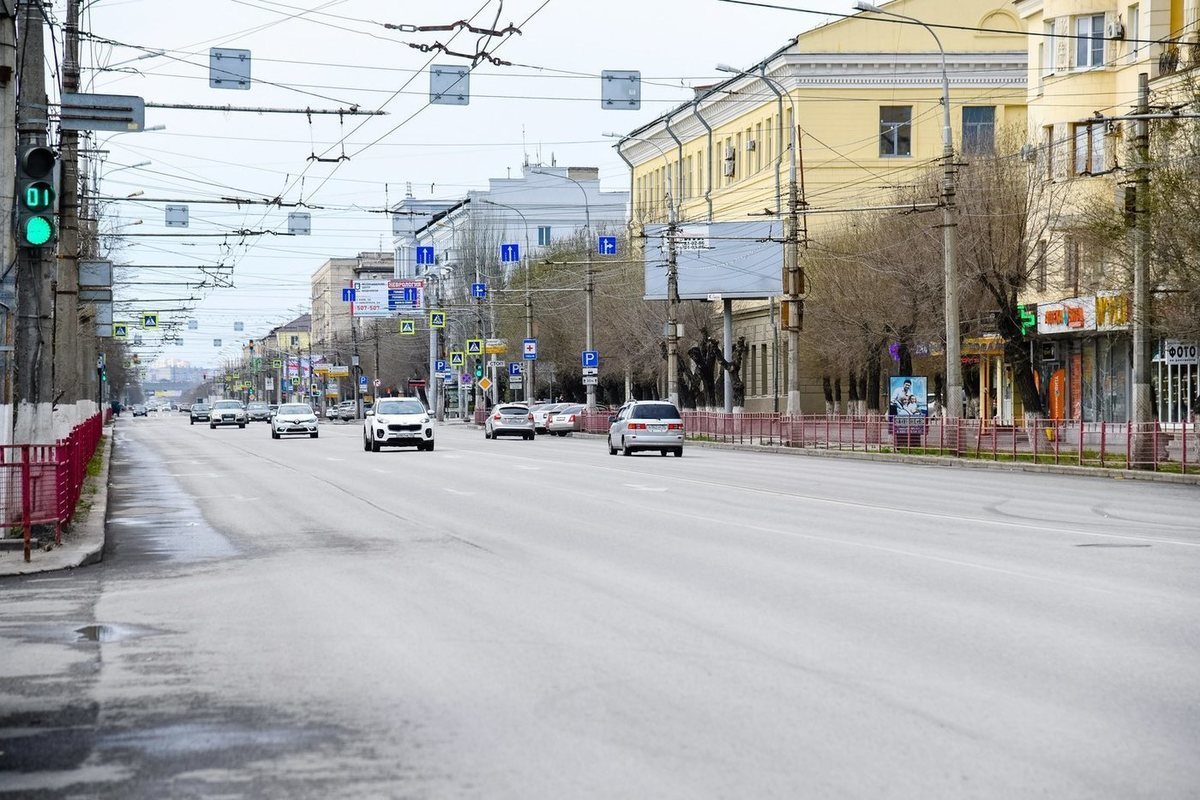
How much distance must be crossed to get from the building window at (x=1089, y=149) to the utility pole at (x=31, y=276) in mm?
34309

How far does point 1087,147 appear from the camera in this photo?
4912 cm

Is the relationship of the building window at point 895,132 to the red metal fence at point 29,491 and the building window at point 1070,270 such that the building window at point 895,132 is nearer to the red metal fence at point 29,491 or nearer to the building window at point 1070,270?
the building window at point 1070,270

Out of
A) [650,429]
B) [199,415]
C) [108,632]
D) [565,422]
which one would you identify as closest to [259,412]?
[199,415]

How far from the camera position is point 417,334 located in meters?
126

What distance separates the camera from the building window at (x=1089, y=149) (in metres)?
48.4

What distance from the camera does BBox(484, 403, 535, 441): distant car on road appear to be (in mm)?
67531

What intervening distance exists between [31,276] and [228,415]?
77251 mm

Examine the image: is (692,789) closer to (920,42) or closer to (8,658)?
(8,658)

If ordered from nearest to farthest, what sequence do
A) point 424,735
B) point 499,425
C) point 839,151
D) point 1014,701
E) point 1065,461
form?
point 424,735 → point 1014,701 → point 1065,461 → point 499,425 → point 839,151

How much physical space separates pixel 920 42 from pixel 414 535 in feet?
189

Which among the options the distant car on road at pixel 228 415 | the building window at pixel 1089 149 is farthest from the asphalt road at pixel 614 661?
the distant car on road at pixel 228 415

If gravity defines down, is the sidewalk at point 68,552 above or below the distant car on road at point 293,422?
below

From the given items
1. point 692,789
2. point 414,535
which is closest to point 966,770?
point 692,789

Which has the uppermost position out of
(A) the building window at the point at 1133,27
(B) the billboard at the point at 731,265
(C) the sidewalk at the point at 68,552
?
(A) the building window at the point at 1133,27
